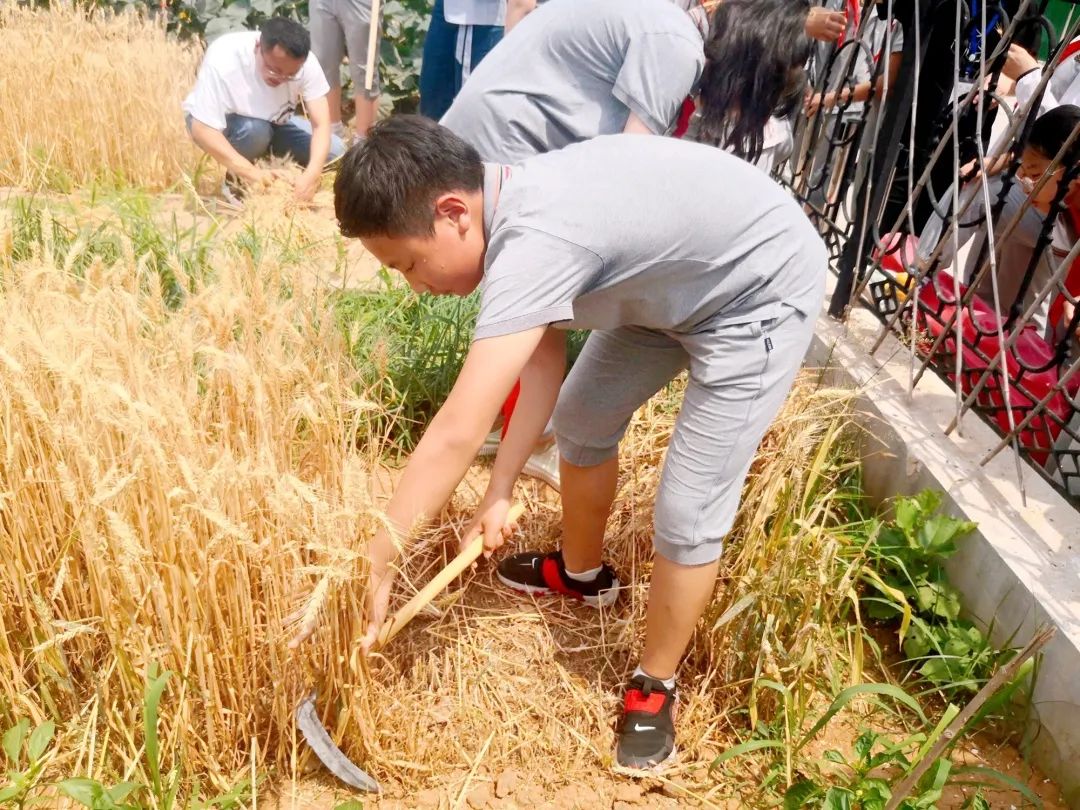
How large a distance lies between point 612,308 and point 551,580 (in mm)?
911

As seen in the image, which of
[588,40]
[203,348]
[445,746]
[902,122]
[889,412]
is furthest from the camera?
[902,122]

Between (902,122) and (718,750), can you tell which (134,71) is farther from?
(718,750)

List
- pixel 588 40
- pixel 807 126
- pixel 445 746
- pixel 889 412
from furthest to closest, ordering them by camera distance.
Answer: pixel 807 126 < pixel 889 412 < pixel 588 40 < pixel 445 746

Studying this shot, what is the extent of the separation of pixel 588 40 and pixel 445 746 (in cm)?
164

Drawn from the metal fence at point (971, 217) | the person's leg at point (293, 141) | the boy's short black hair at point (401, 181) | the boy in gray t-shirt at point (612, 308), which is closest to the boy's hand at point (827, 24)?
the metal fence at point (971, 217)

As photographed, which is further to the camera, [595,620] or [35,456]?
[595,620]

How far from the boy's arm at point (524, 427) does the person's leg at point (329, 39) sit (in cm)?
393

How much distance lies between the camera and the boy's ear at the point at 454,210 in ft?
4.69

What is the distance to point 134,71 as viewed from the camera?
5.20m

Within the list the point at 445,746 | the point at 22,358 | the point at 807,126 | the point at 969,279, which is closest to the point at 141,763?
the point at 445,746

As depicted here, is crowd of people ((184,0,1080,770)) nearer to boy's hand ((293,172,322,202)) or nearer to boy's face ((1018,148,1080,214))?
boy's face ((1018,148,1080,214))

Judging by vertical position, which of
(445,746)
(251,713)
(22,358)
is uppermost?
(22,358)

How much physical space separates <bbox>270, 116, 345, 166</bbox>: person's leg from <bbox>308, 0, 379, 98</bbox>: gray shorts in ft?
1.31

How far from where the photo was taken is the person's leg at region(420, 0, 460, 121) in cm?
384
